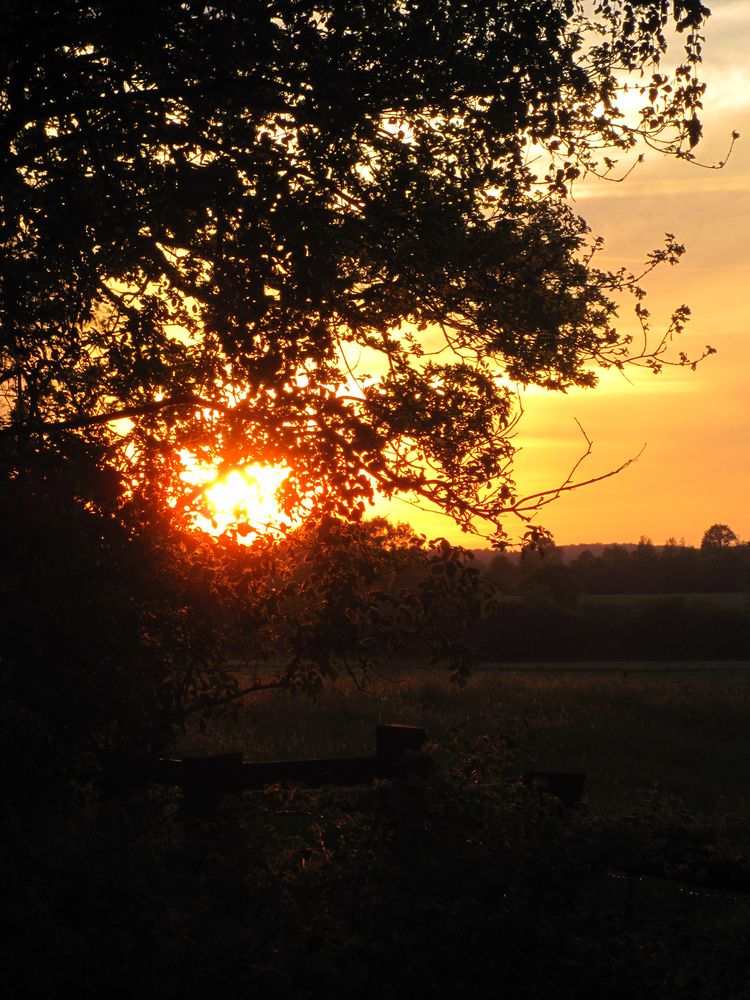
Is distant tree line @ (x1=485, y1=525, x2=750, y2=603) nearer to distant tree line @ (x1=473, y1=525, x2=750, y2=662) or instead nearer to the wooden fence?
distant tree line @ (x1=473, y1=525, x2=750, y2=662)

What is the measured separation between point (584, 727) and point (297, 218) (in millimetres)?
20655

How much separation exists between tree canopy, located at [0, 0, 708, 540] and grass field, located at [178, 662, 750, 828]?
756 cm

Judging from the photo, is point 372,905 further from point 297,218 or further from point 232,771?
point 297,218

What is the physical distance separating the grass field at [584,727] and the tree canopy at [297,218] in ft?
24.8

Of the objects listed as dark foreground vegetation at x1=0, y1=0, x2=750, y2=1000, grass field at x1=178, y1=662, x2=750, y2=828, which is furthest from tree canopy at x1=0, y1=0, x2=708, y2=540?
grass field at x1=178, y1=662, x2=750, y2=828

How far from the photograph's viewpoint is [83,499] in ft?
24.0

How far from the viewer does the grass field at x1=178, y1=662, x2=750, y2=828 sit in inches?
749

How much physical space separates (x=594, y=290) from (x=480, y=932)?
595 centimetres

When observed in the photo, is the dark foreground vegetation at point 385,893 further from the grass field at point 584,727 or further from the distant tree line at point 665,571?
the distant tree line at point 665,571

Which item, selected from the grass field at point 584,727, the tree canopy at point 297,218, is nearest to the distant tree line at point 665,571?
the grass field at point 584,727

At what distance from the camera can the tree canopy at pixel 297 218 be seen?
6965 millimetres

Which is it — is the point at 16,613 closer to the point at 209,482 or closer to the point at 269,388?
the point at 209,482

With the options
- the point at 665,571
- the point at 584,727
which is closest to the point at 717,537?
the point at 665,571

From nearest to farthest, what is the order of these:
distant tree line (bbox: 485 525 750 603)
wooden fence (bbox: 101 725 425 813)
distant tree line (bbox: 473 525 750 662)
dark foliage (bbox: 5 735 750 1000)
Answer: dark foliage (bbox: 5 735 750 1000) → wooden fence (bbox: 101 725 425 813) → distant tree line (bbox: 473 525 750 662) → distant tree line (bbox: 485 525 750 603)
